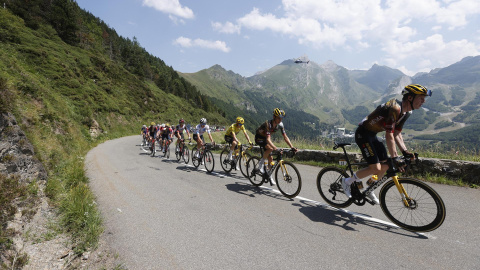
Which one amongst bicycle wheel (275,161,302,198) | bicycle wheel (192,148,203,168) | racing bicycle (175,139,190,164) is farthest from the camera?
racing bicycle (175,139,190,164)

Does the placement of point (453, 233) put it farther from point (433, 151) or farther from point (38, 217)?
point (38, 217)

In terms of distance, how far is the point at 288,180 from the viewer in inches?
252

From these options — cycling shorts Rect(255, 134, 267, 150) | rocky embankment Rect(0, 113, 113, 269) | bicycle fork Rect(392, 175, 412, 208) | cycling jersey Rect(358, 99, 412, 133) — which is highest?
cycling jersey Rect(358, 99, 412, 133)

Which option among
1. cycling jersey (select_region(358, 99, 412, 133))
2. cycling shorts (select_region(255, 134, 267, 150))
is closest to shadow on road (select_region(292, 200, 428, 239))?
cycling jersey (select_region(358, 99, 412, 133))

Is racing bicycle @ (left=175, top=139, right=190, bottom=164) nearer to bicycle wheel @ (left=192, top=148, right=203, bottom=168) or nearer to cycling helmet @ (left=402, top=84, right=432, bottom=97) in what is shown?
bicycle wheel @ (left=192, top=148, right=203, bottom=168)

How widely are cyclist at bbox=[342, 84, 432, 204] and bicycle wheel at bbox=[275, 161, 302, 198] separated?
1.34m

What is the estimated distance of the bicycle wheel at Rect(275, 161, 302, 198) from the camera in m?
6.13

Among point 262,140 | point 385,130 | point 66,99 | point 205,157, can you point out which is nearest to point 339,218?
point 385,130

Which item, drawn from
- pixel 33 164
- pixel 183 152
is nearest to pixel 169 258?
pixel 33 164

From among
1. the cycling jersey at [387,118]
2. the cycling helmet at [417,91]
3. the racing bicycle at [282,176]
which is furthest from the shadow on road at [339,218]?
the cycling helmet at [417,91]

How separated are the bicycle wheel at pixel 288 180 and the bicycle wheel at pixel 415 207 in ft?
6.95

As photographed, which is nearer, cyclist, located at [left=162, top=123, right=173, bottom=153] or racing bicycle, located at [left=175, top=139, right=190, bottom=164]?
racing bicycle, located at [left=175, top=139, right=190, bottom=164]

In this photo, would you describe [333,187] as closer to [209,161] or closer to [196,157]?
[209,161]

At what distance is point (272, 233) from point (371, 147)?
2.73 m
